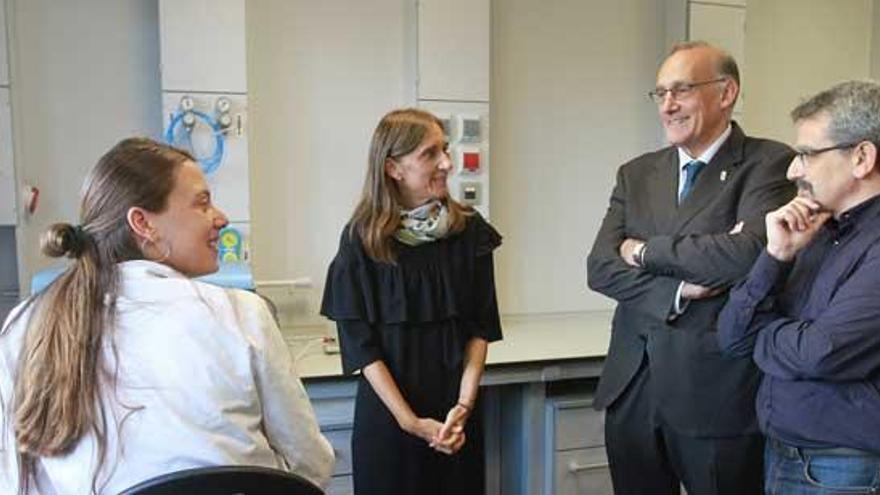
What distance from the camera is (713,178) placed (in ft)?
5.91

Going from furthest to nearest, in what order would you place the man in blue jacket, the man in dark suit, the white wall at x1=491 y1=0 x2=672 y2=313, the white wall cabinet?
the white wall at x1=491 y1=0 x2=672 y2=313
the white wall cabinet
the man in dark suit
the man in blue jacket

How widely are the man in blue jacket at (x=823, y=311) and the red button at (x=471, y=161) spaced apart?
168 cm

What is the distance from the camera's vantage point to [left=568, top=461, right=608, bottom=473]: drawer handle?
2729mm

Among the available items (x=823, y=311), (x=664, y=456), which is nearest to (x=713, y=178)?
(x=823, y=311)

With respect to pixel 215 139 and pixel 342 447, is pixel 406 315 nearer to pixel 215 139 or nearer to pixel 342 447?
pixel 342 447

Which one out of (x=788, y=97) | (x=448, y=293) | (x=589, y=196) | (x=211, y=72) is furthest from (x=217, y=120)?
(x=788, y=97)

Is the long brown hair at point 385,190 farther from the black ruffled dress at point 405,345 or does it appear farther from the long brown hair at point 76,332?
the long brown hair at point 76,332

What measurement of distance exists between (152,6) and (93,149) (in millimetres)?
608

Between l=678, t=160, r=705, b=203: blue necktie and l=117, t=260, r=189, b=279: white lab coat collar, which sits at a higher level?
l=678, t=160, r=705, b=203: blue necktie

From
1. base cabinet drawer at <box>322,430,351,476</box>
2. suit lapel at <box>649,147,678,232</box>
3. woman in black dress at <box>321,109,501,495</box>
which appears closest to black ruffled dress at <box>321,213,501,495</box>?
woman in black dress at <box>321,109,501,495</box>

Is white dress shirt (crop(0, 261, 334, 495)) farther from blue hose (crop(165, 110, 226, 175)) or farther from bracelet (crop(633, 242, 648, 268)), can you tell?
blue hose (crop(165, 110, 226, 175))

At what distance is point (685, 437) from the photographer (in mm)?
1748

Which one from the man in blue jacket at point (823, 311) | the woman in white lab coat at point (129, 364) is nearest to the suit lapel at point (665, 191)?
the man in blue jacket at point (823, 311)

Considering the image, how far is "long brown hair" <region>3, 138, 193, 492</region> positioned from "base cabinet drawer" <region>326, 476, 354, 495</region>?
150 centimetres
